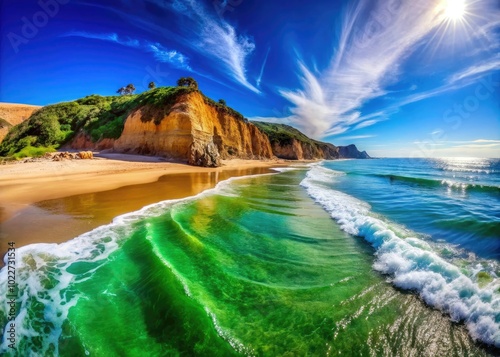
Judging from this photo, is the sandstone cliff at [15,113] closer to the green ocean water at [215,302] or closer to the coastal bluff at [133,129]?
the coastal bluff at [133,129]

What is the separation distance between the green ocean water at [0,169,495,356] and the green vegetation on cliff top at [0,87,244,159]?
27510 mm

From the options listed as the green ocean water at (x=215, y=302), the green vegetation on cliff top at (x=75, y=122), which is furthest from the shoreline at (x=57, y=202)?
the green vegetation on cliff top at (x=75, y=122)

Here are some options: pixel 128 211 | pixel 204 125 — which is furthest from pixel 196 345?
pixel 204 125

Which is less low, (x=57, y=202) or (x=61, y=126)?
(x=61, y=126)

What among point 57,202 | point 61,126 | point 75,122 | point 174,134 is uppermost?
point 75,122

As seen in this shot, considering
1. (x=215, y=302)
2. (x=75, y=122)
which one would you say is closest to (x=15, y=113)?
(x=75, y=122)

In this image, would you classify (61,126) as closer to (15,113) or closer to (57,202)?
(57,202)

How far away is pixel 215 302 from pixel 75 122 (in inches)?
1778

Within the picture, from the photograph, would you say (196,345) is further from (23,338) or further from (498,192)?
(498,192)

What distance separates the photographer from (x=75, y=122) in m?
36.8

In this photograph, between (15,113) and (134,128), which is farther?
(15,113)

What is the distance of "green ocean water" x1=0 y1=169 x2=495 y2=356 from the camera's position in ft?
9.29

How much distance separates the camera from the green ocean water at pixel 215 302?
2830mm

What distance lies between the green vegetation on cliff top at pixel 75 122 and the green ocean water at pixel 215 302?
27.5 meters
